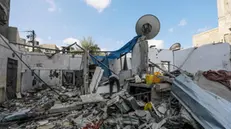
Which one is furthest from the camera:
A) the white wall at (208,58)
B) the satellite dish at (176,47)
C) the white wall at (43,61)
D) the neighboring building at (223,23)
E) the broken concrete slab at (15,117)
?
the satellite dish at (176,47)

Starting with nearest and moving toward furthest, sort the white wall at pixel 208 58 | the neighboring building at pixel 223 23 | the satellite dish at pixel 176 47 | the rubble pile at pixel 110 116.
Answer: the rubble pile at pixel 110 116, the white wall at pixel 208 58, the neighboring building at pixel 223 23, the satellite dish at pixel 176 47

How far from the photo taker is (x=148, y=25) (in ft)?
21.6

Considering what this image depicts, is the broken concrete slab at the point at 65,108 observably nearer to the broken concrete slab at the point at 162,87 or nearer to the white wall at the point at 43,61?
the broken concrete slab at the point at 162,87

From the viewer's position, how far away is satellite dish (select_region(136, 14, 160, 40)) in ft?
21.6

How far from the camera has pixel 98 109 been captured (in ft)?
15.8

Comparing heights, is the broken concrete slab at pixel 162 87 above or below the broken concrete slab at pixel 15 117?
above

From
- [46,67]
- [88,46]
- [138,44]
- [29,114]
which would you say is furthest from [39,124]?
[88,46]

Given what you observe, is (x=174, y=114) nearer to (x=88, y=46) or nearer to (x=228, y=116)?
(x=228, y=116)

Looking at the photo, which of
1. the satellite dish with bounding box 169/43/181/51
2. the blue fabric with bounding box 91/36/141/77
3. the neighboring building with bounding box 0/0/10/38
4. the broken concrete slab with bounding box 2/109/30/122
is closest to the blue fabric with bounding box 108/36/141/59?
the blue fabric with bounding box 91/36/141/77

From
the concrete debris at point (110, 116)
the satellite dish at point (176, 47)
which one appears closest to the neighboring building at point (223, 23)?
the satellite dish at point (176, 47)

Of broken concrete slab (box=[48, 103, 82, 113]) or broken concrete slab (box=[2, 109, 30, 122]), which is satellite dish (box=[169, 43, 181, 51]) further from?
broken concrete slab (box=[2, 109, 30, 122])

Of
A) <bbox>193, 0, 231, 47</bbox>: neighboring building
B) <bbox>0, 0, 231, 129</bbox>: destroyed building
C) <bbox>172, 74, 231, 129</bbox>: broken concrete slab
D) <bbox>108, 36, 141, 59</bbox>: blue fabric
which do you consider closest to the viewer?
<bbox>172, 74, 231, 129</bbox>: broken concrete slab

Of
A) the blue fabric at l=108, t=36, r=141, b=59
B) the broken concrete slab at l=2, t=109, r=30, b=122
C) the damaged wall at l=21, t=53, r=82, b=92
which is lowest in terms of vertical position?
the broken concrete slab at l=2, t=109, r=30, b=122

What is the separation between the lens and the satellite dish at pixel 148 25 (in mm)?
6586
